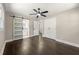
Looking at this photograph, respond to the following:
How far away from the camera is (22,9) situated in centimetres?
272

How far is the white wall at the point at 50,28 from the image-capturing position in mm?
2738

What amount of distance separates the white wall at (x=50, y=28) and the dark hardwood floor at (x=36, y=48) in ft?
0.36

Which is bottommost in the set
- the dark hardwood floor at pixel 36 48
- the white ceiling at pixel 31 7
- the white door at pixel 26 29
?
the dark hardwood floor at pixel 36 48

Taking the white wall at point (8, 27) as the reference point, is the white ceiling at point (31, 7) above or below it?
above

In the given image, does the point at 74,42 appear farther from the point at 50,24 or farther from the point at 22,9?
the point at 22,9

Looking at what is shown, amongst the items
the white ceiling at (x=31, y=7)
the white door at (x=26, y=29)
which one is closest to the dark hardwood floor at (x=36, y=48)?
the white door at (x=26, y=29)

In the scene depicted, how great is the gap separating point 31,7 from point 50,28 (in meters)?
0.58

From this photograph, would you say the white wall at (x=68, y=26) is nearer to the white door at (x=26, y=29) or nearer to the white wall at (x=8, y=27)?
the white door at (x=26, y=29)

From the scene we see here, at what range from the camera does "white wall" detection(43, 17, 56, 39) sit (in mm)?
2738

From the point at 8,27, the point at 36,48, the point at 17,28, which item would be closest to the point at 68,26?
the point at 36,48

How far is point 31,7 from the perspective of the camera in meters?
2.69

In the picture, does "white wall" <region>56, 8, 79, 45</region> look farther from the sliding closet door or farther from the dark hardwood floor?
the sliding closet door
